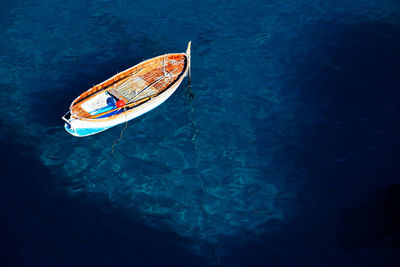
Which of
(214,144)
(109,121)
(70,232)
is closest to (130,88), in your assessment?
(109,121)

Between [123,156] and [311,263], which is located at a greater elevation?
[123,156]

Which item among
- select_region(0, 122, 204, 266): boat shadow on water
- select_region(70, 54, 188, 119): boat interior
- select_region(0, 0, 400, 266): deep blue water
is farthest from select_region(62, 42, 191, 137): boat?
select_region(0, 122, 204, 266): boat shadow on water

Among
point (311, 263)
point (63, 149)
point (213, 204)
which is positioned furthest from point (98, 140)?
point (311, 263)

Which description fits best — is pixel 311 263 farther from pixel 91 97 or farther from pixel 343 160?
pixel 91 97

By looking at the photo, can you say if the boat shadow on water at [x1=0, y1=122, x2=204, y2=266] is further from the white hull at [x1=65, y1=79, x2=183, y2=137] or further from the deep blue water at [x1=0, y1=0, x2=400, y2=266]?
the white hull at [x1=65, y1=79, x2=183, y2=137]

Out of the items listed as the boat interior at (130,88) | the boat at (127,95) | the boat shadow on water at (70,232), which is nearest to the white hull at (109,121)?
the boat at (127,95)

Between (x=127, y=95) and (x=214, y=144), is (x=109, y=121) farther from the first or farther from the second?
(x=214, y=144)

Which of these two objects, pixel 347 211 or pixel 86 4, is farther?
pixel 86 4
